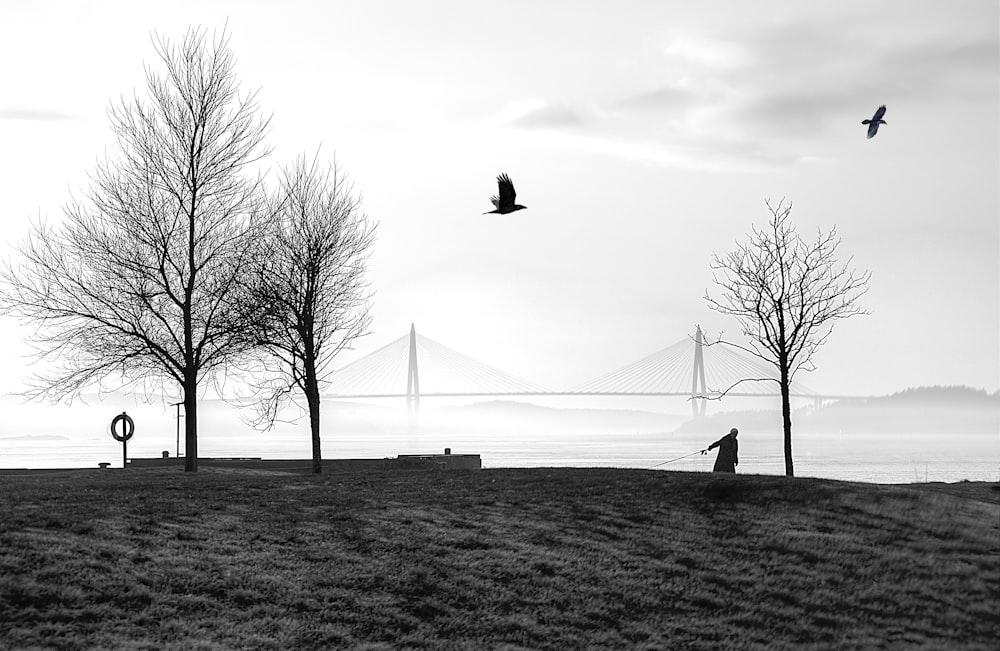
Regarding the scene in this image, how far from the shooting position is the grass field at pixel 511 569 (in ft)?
37.8

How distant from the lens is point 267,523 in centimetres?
1585

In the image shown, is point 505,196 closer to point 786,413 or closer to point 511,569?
point 511,569

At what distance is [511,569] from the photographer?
44.4 feet

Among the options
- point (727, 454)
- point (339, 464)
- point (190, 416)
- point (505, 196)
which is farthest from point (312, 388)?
point (505, 196)

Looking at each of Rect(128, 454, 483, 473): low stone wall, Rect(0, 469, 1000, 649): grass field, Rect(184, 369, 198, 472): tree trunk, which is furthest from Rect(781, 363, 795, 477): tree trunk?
Rect(184, 369, 198, 472): tree trunk

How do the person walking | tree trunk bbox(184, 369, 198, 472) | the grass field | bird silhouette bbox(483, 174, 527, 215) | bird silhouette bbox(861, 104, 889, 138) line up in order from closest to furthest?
the grass field
bird silhouette bbox(483, 174, 527, 215)
bird silhouette bbox(861, 104, 889, 138)
the person walking
tree trunk bbox(184, 369, 198, 472)

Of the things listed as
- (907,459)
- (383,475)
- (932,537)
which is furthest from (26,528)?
(907,459)

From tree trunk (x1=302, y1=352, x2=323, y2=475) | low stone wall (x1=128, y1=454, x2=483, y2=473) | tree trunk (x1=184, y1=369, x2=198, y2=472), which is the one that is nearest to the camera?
tree trunk (x1=184, y1=369, x2=198, y2=472)

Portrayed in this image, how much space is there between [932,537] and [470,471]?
38.8ft

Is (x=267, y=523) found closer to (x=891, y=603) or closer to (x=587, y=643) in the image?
(x=587, y=643)

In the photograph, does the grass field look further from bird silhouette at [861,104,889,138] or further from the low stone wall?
the low stone wall

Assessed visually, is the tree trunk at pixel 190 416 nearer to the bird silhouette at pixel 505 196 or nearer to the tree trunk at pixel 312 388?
the tree trunk at pixel 312 388

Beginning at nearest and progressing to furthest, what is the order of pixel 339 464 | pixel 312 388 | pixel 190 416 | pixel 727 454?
pixel 727 454 < pixel 190 416 < pixel 312 388 < pixel 339 464

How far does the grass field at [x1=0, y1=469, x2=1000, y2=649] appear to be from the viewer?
37.8 ft
